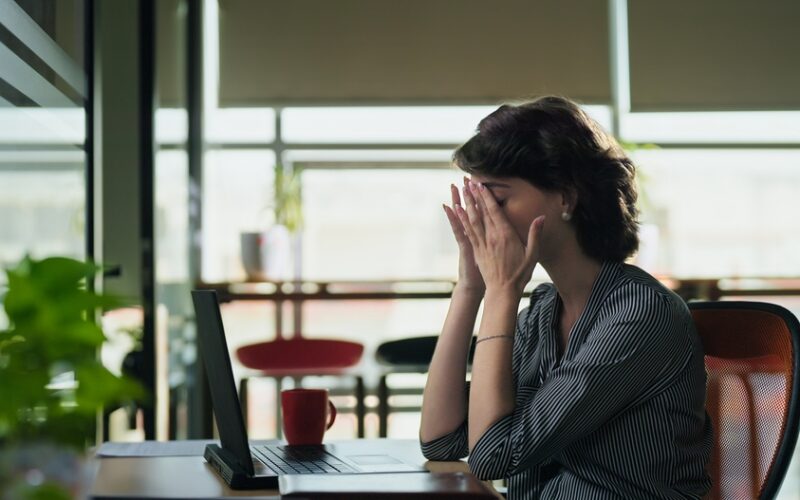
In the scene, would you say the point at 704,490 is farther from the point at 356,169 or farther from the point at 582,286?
the point at 356,169

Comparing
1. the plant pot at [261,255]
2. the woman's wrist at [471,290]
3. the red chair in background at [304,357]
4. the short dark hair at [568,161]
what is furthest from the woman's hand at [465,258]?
the plant pot at [261,255]

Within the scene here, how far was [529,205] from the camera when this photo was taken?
1568 millimetres

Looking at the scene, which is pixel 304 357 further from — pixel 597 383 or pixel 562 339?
pixel 597 383

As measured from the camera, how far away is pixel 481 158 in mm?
1565

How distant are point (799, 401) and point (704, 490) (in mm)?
197

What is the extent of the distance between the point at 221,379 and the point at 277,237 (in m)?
3.46

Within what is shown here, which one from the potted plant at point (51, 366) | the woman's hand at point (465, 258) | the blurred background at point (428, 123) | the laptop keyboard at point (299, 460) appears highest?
the blurred background at point (428, 123)

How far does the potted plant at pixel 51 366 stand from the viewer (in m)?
0.52

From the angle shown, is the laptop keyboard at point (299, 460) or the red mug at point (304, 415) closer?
the laptop keyboard at point (299, 460)

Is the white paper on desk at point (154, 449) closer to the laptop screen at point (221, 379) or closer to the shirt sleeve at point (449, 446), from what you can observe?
the laptop screen at point (221, 379)

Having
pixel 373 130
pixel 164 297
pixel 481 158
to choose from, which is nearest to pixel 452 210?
pixel 481 158

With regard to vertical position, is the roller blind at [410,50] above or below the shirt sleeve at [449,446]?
above

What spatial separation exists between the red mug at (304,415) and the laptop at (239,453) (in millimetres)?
46

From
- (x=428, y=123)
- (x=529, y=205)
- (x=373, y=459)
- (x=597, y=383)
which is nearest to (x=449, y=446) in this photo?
(x=373, y=459)
